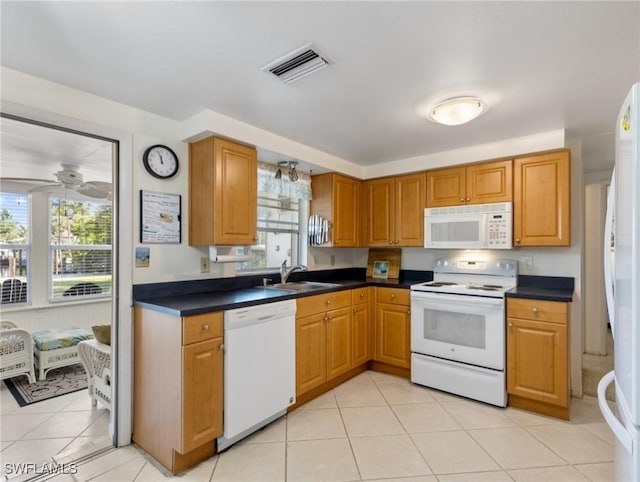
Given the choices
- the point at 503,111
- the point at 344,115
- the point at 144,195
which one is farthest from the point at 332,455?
the point at 503,111

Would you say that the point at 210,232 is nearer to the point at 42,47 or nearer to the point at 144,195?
the point at 144,195

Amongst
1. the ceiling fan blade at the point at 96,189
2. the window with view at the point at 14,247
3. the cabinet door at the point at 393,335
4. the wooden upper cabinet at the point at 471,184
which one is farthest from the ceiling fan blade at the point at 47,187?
the wooden upper cabinet at the point at 471,184

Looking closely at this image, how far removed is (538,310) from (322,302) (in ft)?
5.51

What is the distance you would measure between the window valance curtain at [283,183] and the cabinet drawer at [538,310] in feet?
7.09

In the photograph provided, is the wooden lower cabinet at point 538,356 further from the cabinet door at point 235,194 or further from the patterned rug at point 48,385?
the patterned rug at point 48,385

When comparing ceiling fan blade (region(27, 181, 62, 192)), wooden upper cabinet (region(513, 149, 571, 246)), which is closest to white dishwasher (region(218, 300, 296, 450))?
wooden upper cabinet (region(513, 149, 571, 246))

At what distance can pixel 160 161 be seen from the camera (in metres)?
2.37

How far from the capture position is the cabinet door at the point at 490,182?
2.90 meters

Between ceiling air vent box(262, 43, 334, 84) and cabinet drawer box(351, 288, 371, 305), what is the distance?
2.03 meters

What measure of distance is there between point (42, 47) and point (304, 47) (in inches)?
49.4

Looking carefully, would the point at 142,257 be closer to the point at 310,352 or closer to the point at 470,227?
the point at 310,352

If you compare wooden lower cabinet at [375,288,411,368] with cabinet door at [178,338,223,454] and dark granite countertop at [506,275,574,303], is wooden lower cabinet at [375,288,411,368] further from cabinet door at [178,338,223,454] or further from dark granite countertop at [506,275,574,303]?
cabinet door at [178,338,223,454]

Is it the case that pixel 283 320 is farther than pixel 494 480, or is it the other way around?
pixel 283 320

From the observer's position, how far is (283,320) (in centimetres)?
240
